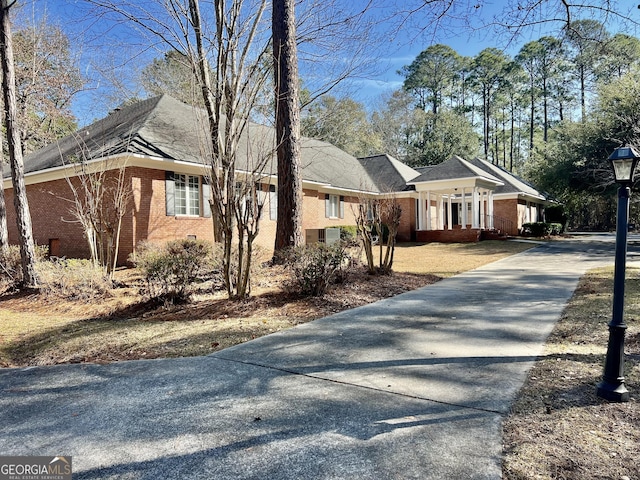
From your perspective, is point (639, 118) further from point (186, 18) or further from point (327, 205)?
point (186, 18)

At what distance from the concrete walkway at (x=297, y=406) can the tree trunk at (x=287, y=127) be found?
5108 millimetres

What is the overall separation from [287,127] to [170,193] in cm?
521

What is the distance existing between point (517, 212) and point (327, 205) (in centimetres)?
1483

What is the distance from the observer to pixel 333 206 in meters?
22.0

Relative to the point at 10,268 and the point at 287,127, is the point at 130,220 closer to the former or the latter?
the point at 10,268

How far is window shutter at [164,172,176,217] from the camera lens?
13.4 m

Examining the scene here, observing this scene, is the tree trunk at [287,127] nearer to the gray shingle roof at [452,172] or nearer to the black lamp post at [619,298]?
the black lamp post at [619,298]

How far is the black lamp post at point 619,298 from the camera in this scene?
3.22m

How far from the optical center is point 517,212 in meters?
28.0

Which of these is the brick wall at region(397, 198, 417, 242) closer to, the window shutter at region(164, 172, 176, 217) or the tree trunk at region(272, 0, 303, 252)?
the window shutter at region(164, 172, 176, 217)

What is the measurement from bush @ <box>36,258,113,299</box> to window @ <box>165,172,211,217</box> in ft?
15.9

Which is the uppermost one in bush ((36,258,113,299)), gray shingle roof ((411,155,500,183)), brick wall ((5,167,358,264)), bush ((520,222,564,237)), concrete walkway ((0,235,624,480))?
gray shingle roof ((411,155,500,183))

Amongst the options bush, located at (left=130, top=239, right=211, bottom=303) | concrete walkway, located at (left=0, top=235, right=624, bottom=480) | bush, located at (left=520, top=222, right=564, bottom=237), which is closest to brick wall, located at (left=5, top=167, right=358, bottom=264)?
bush, located at (left=130, top=239, right=211, bottom=303)

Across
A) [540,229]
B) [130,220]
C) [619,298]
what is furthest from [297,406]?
[540,229]
